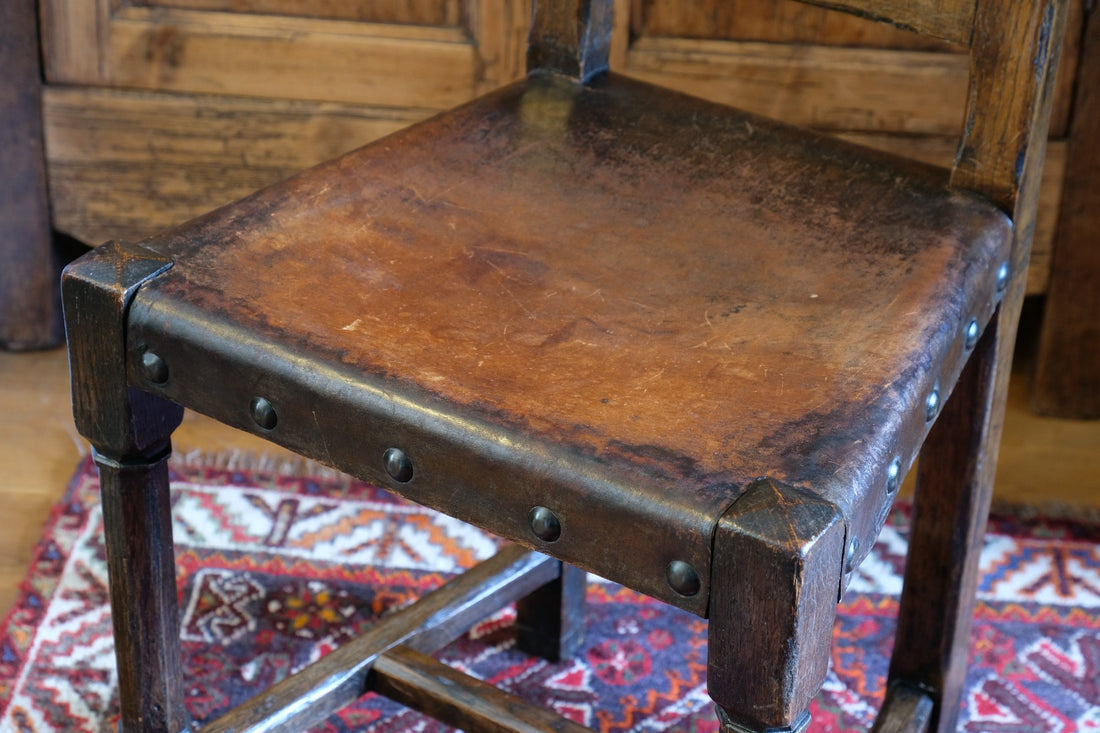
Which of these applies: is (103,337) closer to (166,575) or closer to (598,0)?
(166,575)

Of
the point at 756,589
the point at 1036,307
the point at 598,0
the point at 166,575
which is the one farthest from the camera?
the point at 1036,307

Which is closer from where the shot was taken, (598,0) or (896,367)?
(896,367)

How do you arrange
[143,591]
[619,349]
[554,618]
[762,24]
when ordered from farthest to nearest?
1. [762,24]
2. [554,618]
3. [143,591]
4. [619,349]

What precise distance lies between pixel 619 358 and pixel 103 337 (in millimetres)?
290

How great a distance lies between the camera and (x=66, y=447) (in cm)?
153

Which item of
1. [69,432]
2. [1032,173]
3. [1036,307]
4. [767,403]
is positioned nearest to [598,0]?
[1032,173]

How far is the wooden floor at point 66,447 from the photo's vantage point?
1444 mm

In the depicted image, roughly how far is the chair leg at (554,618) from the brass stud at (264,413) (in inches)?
19.6

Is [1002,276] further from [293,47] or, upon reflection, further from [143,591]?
[293,47]

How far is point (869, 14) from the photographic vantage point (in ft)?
3.04

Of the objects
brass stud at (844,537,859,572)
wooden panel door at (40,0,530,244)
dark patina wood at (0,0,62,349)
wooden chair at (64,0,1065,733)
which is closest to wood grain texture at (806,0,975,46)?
wooden chair at (64,0,1065,733)

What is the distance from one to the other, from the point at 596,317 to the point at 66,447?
3.07 feet

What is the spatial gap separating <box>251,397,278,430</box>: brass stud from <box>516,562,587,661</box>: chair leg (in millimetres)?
497

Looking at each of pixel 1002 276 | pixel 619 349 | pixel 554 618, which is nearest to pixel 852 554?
pixel 619 349
